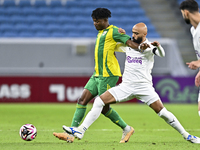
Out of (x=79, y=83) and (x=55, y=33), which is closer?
(x=79, y=83)

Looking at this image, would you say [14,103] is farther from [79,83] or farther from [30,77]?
[79,83]

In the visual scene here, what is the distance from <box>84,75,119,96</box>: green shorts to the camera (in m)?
5.70

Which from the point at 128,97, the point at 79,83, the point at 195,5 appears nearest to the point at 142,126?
the point at 128,97

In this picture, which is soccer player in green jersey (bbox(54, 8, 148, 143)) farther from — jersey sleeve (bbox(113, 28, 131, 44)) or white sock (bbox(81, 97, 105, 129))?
white sock (bbox(81, 97, 105, 129))

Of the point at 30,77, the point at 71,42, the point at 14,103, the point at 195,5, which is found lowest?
the point at 14,103

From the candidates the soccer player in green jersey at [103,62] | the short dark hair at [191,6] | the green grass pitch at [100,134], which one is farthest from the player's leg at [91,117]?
the short dark hair at [191,6]

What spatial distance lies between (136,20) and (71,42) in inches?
157

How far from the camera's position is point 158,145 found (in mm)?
5195

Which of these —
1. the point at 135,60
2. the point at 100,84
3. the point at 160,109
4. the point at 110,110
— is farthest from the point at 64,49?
the point at 160,109

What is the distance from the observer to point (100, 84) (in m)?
5.70

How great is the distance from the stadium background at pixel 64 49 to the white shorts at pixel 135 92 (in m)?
8.25

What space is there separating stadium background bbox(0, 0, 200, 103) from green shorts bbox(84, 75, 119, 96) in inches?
310

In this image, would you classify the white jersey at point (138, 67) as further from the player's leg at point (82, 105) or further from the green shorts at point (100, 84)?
the player's leg at point (82, 105)

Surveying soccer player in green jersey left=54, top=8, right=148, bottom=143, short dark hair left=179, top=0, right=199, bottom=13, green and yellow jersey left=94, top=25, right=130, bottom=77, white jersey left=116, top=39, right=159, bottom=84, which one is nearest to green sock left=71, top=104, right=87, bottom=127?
soccer player in green jersey left=54, top=8, right=148, bottom=143
